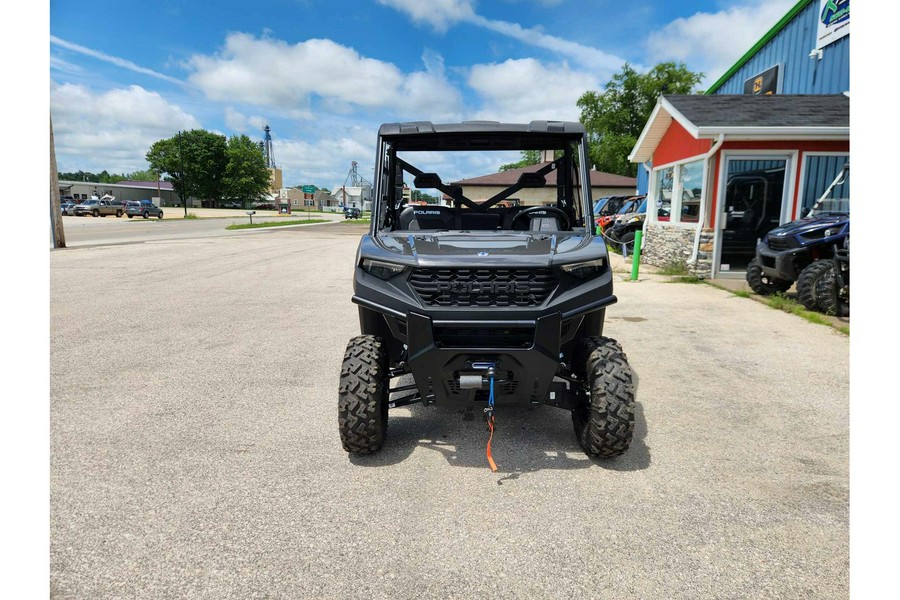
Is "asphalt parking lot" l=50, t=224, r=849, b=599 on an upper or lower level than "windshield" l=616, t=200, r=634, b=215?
lower

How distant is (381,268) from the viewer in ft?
11.3

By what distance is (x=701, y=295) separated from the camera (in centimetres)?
1030

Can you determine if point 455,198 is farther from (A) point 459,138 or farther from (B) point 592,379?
(B) point 592,379

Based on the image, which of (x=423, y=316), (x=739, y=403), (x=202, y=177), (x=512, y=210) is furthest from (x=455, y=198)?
(x=202, y=177)

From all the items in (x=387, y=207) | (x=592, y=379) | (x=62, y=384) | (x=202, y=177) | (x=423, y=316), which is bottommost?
(x=62, y=384)

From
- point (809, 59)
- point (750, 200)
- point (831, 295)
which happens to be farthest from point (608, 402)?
point (809, 59)

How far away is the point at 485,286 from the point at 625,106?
49478 millimetres

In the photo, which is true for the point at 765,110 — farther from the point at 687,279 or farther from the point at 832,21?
the point at 832,21

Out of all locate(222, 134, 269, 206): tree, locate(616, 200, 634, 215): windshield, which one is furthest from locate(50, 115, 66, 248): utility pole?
locate(222, 134, 269, 206): tree

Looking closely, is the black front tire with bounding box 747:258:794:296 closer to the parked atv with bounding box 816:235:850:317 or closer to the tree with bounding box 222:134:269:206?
the parked atv with bounding box 816:235:850:317

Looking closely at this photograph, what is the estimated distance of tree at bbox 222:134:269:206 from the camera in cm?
8912

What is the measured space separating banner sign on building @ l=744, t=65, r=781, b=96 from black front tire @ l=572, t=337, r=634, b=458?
1669 cm
